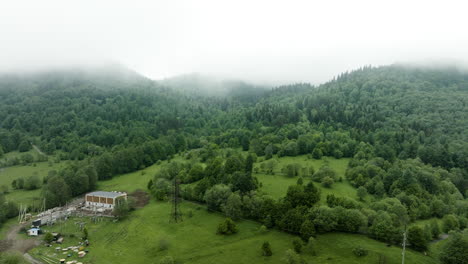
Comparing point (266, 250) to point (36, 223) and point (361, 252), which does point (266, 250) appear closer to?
point (361, 252)

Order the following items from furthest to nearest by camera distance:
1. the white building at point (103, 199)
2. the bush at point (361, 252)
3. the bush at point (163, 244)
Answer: the white building at point (103, 199)
the bush at point (163, 244)
the bush at point (361, 252)

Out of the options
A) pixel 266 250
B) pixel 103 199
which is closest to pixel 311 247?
pixel 266 250

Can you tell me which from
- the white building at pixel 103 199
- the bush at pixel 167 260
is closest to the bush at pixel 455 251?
the bush at pixel 167 260

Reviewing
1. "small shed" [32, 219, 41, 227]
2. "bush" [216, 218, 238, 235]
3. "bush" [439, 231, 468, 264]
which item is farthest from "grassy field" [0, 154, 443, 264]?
"small shed" [32, 219, 41, 227]

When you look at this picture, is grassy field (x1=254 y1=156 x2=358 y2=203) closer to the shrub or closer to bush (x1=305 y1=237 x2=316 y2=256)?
the shrub

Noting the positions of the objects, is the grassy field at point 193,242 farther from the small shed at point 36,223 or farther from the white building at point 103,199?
the white building at point 103,199
